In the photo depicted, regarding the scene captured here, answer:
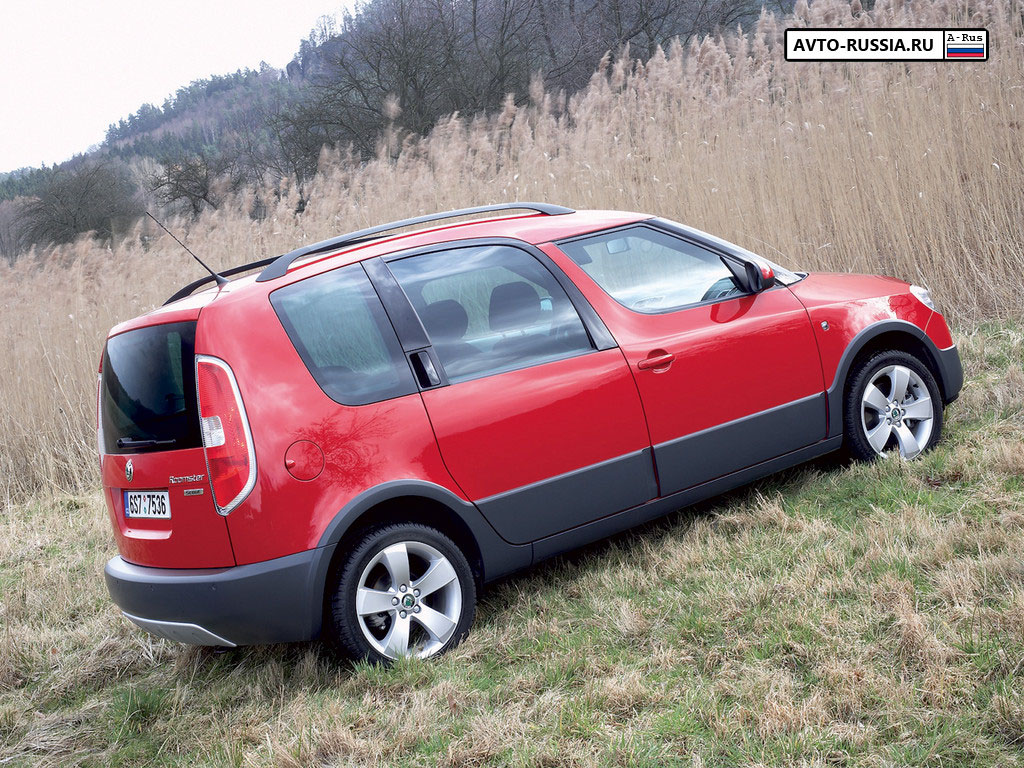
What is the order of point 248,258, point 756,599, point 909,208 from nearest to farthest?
point 756,599, point 909,208, point 248,258

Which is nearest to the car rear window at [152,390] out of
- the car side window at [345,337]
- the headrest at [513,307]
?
the car side window at [345,337]

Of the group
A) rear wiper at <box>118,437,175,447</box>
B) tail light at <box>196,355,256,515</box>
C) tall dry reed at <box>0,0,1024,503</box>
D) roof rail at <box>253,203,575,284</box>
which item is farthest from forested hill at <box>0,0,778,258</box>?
tail light at <box>196,355,256,515</box>

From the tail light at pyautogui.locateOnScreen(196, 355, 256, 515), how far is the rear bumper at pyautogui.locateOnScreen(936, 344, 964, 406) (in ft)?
11.8

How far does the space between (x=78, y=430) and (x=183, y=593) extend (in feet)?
17.1

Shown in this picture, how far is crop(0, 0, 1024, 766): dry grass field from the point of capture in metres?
2.86

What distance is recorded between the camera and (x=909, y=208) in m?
7.79

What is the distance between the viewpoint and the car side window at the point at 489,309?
3791 millimetres

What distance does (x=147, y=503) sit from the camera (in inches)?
139

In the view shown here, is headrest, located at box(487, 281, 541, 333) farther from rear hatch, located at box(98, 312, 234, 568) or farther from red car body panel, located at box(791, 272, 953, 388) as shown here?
red car body panel, located at box(791, 272, 953, 388)

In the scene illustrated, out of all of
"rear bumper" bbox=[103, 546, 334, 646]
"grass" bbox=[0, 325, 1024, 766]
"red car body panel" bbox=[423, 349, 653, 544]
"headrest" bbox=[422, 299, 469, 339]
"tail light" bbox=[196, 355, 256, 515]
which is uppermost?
"headrest" bbox=[422, 299, 469, 339]

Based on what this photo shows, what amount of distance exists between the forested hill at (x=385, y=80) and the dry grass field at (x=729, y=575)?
510 inches

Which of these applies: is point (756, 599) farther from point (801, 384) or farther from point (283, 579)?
point (283, 579)

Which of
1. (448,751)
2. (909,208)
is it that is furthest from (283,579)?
(909,208)

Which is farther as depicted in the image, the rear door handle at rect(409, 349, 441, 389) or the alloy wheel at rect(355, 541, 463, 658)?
the rear door handle at rect(409, 349, 441, 389)
